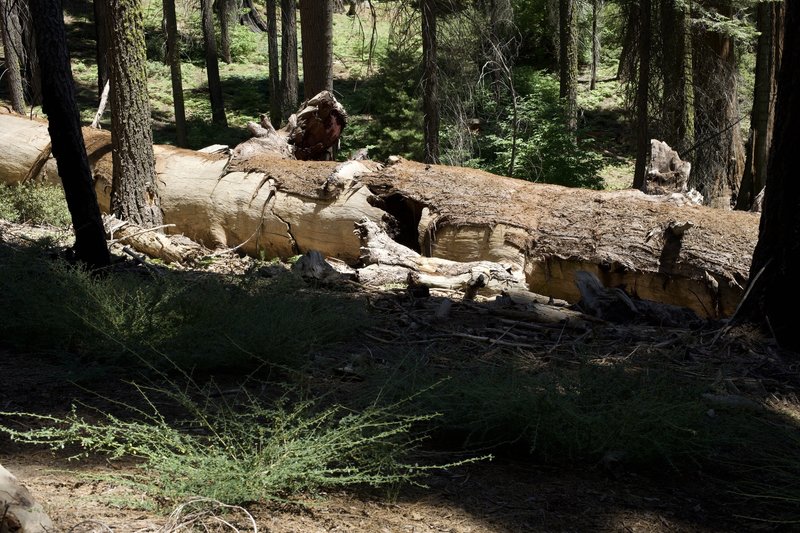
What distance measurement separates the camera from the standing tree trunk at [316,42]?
40.4 ft

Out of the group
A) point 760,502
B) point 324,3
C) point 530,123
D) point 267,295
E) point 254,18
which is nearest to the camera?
point 760,502

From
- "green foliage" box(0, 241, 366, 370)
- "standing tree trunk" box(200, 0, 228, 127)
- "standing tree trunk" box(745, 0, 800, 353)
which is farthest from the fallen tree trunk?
"standing tree trunk" box(200, 0, 228, 127)

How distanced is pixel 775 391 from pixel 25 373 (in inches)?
188

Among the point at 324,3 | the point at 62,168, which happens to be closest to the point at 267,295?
the point at 62,168

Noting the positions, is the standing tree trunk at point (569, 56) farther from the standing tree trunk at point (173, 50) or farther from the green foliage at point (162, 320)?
the green foliage at point (162, 320)

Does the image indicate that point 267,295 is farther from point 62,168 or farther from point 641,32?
point 641,32

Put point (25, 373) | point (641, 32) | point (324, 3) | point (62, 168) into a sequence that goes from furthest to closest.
A: point (641, 32)
point (324, 3)
point (62, 168)
point (25, 373)

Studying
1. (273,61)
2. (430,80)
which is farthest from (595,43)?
(430,80)

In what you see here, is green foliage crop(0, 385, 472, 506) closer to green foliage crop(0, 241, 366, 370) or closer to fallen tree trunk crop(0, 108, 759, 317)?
green foliage crop(0, 241, 366, 370)

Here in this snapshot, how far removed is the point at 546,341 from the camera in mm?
6113

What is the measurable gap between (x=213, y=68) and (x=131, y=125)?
1481 centimetres

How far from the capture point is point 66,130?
643cm

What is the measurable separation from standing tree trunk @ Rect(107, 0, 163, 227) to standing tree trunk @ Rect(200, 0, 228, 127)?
46.5ft

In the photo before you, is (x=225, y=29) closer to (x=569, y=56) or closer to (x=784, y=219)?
(x=569, y=56)
